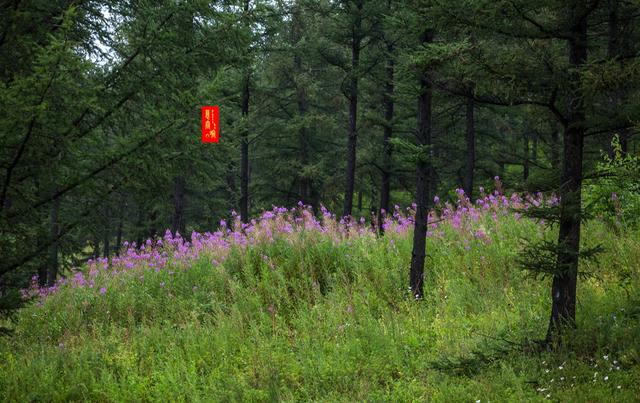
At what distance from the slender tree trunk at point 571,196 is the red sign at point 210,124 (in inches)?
138

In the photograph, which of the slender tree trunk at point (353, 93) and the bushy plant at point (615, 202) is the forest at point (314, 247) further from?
the slender tree trunk at point (353, 93)

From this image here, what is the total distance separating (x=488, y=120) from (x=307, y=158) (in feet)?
28.2

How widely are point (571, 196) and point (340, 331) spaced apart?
313 cm

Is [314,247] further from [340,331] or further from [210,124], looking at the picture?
[210,124]

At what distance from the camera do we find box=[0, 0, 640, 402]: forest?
4352mm

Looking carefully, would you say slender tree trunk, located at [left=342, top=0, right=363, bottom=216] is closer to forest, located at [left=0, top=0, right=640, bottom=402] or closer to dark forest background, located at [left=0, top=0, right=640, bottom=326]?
forest, located at [left=0, top=0, right=640, bottom=402]

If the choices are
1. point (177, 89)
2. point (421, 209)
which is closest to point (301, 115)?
point (421, 209)

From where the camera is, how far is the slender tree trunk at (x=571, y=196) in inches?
168

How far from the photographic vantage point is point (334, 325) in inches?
248

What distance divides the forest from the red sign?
0.08m

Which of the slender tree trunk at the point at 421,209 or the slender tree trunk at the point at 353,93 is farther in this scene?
the slender tree trunk at the point at 353,93

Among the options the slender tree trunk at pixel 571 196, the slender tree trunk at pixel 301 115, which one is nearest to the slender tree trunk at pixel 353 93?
the slender tree trunk at pixel 301 115

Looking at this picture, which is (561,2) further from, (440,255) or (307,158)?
(307,158)

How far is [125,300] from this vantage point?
8422mm
